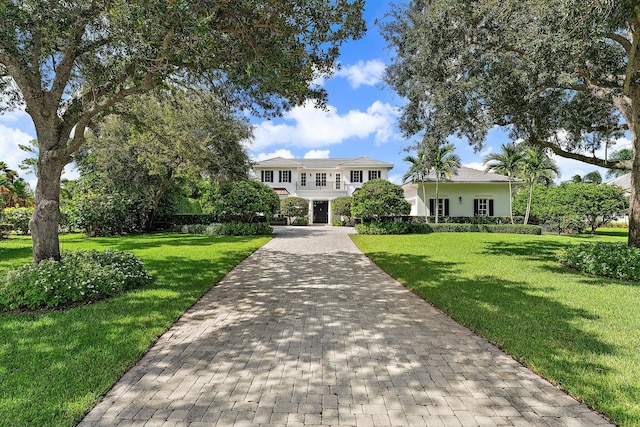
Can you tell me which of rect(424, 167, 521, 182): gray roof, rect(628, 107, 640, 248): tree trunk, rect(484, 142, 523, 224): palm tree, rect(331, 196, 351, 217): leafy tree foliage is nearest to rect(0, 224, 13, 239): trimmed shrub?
rect(331, 196, 351, 217): leafy tree foliage


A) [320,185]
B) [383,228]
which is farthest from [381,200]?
[320,185]

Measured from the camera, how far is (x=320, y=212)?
3559 cm

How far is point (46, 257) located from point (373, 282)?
22.7 ft

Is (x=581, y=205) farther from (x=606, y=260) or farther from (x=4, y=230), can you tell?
(x=4, y=230)

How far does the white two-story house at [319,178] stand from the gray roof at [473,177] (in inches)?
307

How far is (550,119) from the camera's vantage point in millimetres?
11633

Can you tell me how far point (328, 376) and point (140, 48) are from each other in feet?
18.1

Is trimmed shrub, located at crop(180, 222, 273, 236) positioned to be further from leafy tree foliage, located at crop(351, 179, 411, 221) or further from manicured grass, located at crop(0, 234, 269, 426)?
manicured grass, located at crop(0, 234, 269, 426)

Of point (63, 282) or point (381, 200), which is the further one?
point (381, 200)

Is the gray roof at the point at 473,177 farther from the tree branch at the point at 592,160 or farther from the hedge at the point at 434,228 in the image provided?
the tree branch at the point at 592,160

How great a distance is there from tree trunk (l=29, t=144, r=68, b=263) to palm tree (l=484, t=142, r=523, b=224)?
29.4 metres

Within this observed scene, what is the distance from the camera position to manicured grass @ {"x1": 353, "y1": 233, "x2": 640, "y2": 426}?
3182mm

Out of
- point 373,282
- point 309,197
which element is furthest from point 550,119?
point 309,197

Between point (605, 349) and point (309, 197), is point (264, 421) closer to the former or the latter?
point (605, 349)
